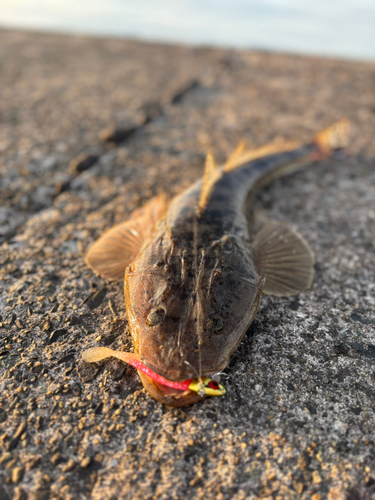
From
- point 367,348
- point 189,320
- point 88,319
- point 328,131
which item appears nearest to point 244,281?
point 189,320

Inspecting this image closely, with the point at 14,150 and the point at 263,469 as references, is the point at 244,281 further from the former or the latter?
the point at 14,150

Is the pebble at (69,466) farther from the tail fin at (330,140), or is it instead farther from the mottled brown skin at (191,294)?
the tail fin at (330,140)

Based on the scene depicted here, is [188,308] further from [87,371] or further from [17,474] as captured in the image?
[17,474]

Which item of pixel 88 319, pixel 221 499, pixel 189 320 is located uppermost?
pixel 189 320

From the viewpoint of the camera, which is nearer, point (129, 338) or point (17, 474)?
point (17, 474)

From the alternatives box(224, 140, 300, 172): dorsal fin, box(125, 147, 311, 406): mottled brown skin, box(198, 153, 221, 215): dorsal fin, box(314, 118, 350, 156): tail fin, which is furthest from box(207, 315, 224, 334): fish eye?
box(314, 118, 350, 156): tail fin

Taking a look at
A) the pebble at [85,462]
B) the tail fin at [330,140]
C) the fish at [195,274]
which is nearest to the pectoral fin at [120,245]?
the fish at [195,274]

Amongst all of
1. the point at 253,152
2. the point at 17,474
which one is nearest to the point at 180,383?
the point at 17,474
